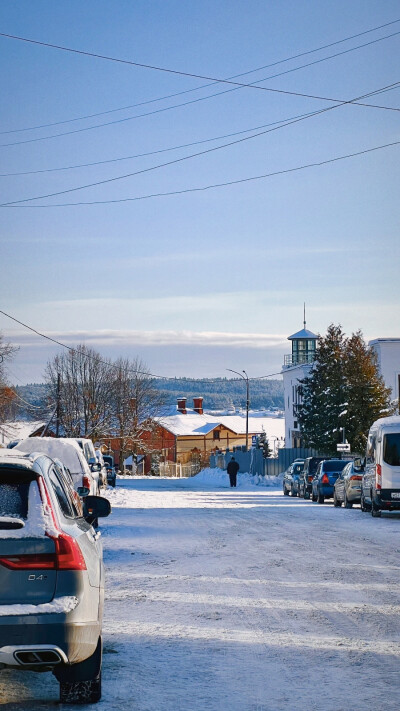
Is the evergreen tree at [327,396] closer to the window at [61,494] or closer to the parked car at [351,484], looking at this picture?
the parked car at [351,484]

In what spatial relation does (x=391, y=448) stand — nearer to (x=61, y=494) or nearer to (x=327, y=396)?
(x=61, y=494)

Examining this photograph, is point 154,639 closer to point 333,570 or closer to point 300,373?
point 333,570

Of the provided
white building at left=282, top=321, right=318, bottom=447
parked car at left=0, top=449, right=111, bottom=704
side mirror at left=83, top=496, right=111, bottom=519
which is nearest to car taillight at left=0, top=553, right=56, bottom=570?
parked car at left=0, top=449, right=111, bottom=704

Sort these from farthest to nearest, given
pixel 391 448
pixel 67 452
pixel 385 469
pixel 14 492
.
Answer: pixel 391 448 < pixel 385 469 < pixel 67 452 < pixel 14 492

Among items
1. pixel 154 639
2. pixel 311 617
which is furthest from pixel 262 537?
pixel 154 639

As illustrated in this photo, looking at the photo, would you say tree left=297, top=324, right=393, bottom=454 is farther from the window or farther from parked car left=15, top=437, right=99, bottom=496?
the window

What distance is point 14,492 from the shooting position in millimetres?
6379

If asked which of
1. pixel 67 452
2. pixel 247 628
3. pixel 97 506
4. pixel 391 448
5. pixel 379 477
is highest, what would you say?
pixel 391 448

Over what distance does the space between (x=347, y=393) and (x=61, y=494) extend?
55716mm

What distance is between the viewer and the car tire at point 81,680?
655 centimetres

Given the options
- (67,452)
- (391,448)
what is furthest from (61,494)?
(391,448)

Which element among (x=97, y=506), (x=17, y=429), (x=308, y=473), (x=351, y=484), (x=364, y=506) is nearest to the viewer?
(x=97, y=506)

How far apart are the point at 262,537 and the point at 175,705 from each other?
1330 cm

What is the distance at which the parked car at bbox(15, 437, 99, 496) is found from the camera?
21.3 m
